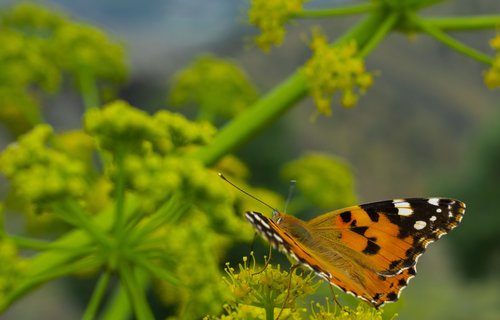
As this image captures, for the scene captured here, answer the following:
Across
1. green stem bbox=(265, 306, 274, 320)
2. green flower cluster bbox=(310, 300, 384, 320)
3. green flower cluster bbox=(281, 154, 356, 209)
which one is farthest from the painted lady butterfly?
green flower cluster bbox=(281, 154, 356, 209)

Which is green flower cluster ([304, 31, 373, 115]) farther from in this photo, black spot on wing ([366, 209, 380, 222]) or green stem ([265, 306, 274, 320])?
green stem ([265, 306, 274, 320])

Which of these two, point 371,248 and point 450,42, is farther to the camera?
point 450,42

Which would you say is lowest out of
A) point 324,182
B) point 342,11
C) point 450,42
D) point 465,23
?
point 450,42

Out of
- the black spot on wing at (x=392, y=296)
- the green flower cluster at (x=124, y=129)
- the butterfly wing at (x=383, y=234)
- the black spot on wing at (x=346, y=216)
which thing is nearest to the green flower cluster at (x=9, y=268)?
the green flower cluster at (x=124, y=129)

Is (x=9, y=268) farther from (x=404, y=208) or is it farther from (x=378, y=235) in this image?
(x=404, y=208)

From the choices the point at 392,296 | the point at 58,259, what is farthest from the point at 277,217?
the point at 58,259

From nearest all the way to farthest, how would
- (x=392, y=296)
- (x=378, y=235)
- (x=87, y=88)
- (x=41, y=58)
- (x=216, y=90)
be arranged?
(x=392, y=296) → (x=378, y=235) → (x=41, y=58) → (x=87, y=88) → (x=216, y=90)

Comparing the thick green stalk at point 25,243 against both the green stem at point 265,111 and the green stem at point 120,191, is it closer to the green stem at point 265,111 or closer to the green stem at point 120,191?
the green stem at point 120,191
